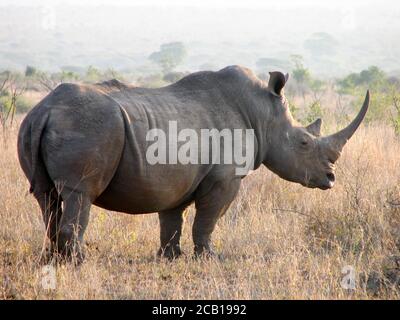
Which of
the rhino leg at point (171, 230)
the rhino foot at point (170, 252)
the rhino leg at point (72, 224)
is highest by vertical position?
the rhino leg at point (72, 224)

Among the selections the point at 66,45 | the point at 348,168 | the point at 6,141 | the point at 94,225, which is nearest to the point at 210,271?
the point at 94,225

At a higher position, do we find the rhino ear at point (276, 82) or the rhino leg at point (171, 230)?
the rhino ear at point (276, 82)

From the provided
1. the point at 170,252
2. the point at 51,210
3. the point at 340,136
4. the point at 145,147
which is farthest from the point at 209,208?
the point at 340,136

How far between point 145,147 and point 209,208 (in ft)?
3.70

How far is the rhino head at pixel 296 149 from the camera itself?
7902 millimetres

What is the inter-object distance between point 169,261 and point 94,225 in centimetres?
115

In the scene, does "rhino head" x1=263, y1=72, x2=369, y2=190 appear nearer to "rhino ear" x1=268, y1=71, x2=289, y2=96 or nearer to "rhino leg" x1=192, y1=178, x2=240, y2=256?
"rhino ear" x1=268, y1=71, x2=289, y2=96

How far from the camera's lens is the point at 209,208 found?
7422 millimetres

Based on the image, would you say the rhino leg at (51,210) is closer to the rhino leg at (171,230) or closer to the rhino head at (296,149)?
the rhino leg at (171,230)

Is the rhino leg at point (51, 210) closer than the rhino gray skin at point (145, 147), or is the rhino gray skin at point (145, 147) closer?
the rhino gray skin at point (145, 147)

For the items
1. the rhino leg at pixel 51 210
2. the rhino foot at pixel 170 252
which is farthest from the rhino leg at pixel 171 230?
the rhino leg at pixel 51 210

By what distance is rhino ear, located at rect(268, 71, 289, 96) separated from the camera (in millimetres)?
7770

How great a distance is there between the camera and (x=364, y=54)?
3226 inches

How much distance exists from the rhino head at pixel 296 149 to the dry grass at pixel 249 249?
1.12ft
